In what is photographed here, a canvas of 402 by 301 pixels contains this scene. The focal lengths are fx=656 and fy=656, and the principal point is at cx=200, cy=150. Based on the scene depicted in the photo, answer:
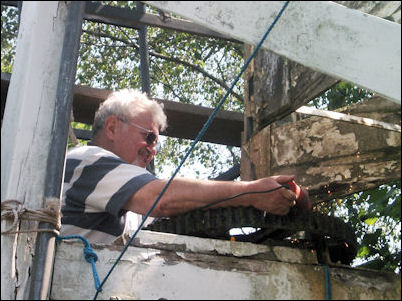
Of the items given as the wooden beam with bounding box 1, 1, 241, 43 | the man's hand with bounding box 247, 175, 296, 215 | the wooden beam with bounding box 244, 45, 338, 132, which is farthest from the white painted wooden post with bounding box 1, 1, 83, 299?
the wooden beam with bounding box 1, 1, 241, 43

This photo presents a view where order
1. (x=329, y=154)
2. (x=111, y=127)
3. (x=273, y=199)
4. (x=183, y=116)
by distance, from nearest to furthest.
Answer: (x=273, y=199) < (x=329, y=154) < (x=111, y=127) < (x=183, y=116)

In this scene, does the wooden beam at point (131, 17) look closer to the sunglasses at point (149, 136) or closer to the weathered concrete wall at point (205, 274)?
the sunglasses at point (149, 136)

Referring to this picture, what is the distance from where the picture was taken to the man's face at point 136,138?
13.3ft

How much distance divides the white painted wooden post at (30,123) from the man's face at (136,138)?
1414 millimetres

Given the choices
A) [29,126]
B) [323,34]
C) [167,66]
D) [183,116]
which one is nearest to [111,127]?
[183,116]

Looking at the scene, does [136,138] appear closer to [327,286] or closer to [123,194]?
[123,194]

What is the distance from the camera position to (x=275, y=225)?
295cm

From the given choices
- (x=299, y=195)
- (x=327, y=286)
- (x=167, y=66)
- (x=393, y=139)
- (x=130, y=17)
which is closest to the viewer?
(x=327, y=286)

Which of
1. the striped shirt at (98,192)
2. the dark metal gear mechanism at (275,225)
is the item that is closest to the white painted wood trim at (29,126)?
the striped shirt at (98,192)

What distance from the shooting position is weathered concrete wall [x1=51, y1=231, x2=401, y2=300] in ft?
8.13

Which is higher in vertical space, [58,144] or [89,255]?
[58,144]

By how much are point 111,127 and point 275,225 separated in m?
1.50

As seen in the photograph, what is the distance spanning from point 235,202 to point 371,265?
4.64 feet

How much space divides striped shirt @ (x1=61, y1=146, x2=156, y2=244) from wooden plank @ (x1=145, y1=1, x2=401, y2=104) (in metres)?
Answer: 0.87
